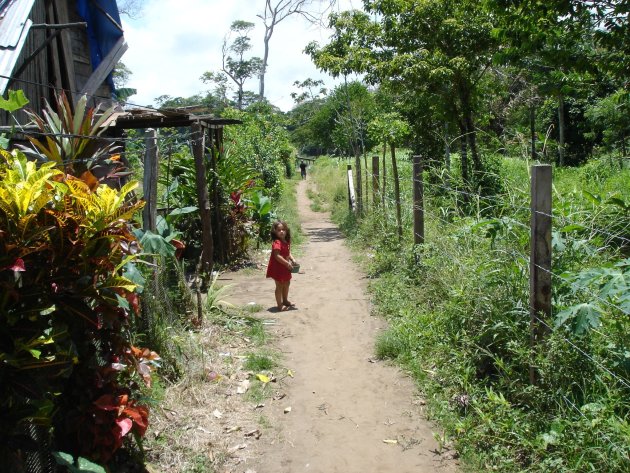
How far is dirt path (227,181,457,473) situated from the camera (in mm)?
4137

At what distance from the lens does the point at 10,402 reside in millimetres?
2553

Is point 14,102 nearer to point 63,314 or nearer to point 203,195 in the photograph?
point 63,314

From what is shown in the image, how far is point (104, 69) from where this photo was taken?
8.23 meters

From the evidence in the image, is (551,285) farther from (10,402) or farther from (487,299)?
(10,402)

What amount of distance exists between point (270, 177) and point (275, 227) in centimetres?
1071

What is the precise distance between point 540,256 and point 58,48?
21.3ft

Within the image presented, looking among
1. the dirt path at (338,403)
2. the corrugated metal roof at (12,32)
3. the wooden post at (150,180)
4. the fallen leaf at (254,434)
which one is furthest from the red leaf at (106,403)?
the corrugated metal roof at (12,32)

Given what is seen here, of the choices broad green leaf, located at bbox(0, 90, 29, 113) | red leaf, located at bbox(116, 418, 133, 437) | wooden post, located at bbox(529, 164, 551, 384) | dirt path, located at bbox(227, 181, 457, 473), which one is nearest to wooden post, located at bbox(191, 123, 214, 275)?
dirt path, located at bbox(227, 181, 457, 473)

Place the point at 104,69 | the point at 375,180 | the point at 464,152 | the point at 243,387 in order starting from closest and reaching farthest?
the point at 243,387 → the point at 104,69 → the point at 375,180 → the point at 464,152

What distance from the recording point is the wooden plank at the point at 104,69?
8000mm

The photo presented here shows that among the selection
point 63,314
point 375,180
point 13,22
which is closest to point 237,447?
point 63,314

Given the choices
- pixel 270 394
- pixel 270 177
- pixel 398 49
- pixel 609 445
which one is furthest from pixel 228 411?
pixel 270 177

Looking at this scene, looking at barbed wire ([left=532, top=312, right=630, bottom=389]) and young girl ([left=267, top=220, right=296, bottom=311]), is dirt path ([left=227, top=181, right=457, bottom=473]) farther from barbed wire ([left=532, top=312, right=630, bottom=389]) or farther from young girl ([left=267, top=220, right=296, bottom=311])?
barbed wire ([left=532, top=312, right=630, bottom=389])

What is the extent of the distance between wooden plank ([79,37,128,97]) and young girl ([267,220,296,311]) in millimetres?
3127
